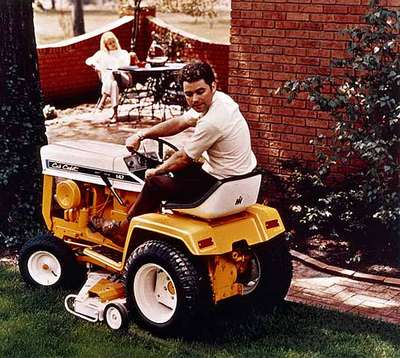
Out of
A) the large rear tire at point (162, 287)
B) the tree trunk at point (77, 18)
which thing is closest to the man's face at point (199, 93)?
the large rear tire at point (162, 287)

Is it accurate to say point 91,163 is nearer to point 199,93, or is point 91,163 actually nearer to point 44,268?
point 44,268

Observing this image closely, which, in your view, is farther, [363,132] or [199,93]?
[363,132]

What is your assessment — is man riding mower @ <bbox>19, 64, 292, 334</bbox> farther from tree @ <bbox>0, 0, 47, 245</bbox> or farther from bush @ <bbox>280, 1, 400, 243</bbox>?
bush @ <bbox>280, 1, 400, 243</bbox>

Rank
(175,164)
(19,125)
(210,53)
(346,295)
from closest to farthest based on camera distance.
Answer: (175,164) < (346,295) < (19,125) < (210,53)

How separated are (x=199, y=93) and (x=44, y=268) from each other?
2087mm

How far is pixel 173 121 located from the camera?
5.59 m

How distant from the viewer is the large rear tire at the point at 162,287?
17.1ft

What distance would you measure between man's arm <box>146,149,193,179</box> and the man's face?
34 cm

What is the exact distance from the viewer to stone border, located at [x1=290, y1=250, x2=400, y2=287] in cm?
659

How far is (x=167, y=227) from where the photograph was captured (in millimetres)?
5359

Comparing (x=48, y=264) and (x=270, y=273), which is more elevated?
(x=270, y=273)

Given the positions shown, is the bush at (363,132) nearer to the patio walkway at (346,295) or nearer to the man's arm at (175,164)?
the patio walkway at (346,295)

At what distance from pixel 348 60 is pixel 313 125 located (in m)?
1.17

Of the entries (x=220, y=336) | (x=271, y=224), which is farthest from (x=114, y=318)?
(x=271, y=224)
